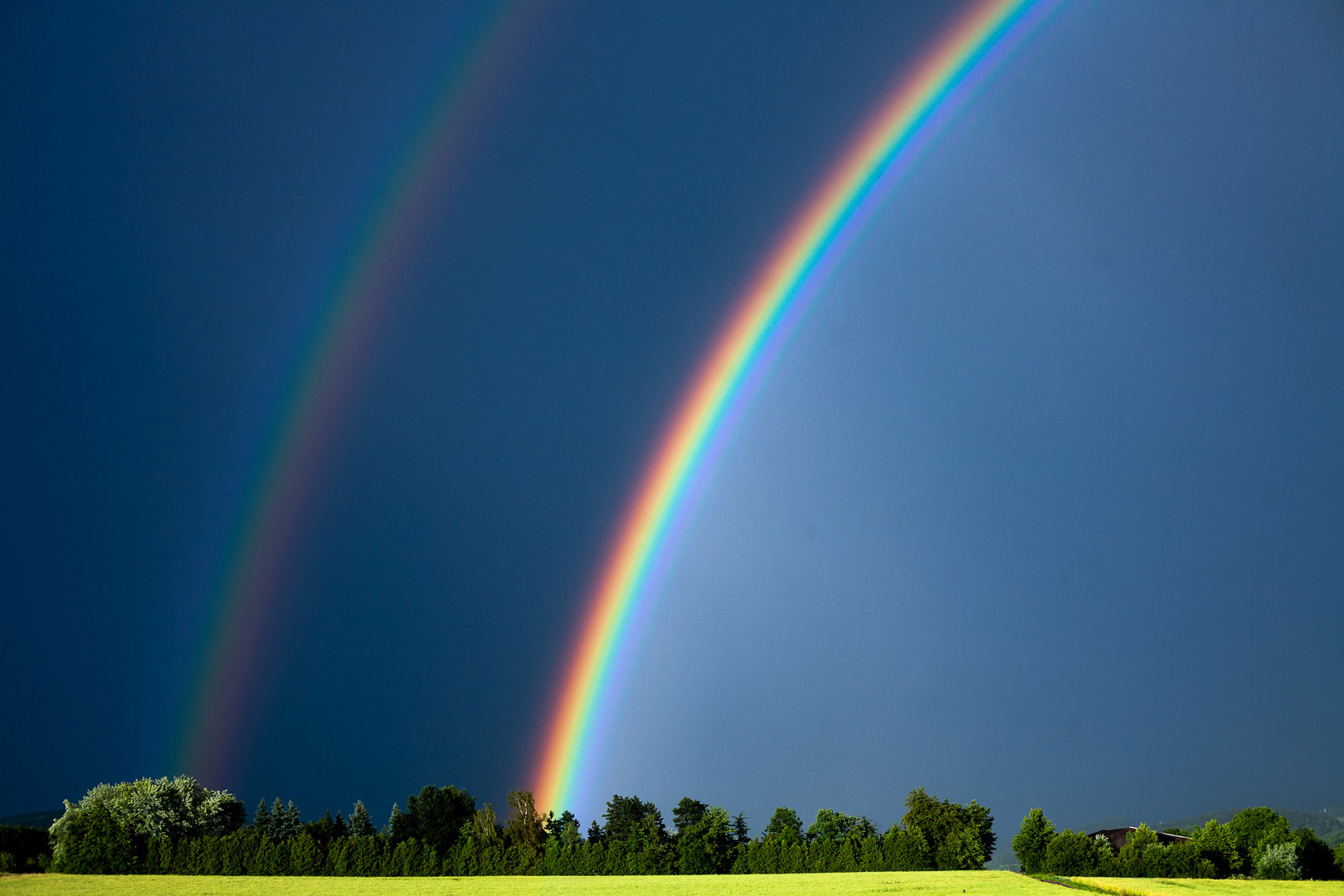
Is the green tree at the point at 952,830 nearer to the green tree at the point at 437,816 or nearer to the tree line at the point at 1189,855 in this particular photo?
the tree line at the point at 1189,855

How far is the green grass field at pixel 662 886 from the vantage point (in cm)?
4844

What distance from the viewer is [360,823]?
3745 inches

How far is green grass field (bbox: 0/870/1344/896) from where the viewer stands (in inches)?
1907

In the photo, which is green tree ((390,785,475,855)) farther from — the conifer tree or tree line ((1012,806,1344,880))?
tree line ((1012,806,1344,880))

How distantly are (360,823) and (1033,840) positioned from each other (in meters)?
65.0

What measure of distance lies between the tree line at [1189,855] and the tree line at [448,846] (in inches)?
301

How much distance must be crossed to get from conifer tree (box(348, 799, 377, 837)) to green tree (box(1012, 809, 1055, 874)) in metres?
62.0

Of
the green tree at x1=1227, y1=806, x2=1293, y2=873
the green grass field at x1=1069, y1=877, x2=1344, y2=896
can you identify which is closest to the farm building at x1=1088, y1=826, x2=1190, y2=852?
the green tree at x1=1227, y1=806, x2=1293, y2=873

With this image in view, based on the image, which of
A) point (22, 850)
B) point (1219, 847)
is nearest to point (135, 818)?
point (22, 850)

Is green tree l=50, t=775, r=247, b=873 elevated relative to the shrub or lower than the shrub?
elevated

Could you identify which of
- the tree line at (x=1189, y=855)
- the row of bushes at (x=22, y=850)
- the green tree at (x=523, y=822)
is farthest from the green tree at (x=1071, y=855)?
the row of bushes at (x=22, y=850)

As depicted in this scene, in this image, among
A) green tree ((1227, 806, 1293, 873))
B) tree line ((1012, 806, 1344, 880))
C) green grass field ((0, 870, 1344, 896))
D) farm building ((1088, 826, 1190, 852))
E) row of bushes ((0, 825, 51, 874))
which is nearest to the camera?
green grass field ((0, 870, 1344, 896))

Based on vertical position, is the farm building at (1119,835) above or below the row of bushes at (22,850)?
below

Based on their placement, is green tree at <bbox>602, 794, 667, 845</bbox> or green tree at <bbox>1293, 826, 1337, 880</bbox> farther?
green tree at <bbox>602, 794, 667, 845</bbox>
